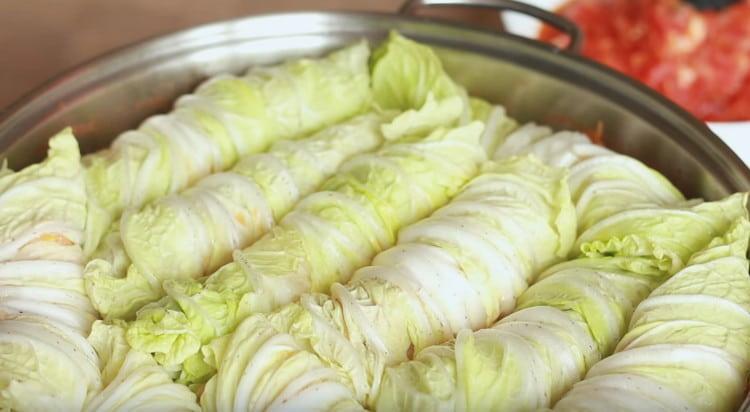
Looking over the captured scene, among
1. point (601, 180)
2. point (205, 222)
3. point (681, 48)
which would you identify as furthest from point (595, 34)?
point (205, 222)

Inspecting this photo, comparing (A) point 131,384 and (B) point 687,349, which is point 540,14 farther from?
(A) point 131,384

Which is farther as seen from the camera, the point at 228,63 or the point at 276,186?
the point at 228,63

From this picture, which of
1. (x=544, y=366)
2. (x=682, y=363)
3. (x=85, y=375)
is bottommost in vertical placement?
(x=682, y=363)

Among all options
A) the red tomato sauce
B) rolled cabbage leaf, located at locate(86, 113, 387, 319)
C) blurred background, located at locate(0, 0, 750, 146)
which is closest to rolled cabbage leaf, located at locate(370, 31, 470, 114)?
rolled cabbage leaf, located at locate(86, 113, 387, 319)

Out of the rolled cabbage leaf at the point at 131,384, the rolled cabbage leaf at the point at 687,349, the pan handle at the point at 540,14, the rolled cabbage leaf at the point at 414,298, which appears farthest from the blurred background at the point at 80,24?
the rolled cabbage leaf at the point at 687,349

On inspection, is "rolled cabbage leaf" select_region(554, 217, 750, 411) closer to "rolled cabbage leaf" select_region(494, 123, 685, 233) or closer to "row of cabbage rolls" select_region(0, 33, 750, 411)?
"row of cabbage rolls" select_region(0, 33, 750, 411)

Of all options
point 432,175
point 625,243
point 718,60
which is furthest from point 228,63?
point 718,60

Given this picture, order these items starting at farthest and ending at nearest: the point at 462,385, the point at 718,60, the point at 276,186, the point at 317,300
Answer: the point at 718,60 < the point at 276,186 < the point at 317,300 < the point at 462,385

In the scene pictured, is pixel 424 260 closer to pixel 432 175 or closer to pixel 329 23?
pixel 432 175
